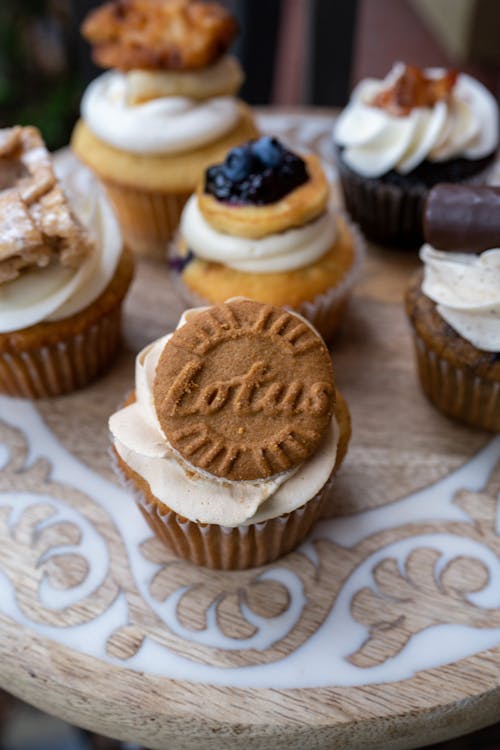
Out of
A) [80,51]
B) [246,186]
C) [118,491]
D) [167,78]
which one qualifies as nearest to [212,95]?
[167,78]

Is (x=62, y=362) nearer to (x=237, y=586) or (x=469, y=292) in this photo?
(x=237, y=586)

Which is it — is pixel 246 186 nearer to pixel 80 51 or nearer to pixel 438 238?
pixel 438 238

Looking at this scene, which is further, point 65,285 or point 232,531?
point 65,285

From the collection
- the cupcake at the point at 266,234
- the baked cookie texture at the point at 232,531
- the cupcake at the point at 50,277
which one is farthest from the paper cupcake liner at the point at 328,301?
the baked cookie texture at the point at 232,531

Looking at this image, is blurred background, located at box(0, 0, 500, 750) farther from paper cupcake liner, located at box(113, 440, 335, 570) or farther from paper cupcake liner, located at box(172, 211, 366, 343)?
paper cupcake liner, located at box(172, 211, 366, 343)

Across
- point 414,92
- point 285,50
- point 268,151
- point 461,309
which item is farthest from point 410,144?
point 285,50

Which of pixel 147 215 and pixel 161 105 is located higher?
pixel 161 105
